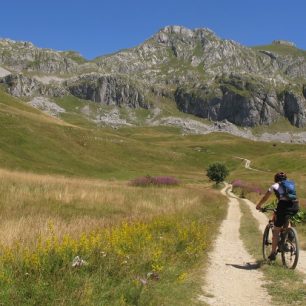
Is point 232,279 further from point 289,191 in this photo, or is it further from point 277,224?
point 289,191

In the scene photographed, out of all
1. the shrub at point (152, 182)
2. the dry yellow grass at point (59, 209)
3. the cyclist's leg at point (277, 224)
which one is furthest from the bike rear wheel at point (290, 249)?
the shrub at point (152, 182)

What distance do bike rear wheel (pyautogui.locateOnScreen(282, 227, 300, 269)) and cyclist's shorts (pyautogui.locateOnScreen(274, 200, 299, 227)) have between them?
1.09 feet

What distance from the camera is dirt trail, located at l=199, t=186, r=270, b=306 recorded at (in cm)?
999

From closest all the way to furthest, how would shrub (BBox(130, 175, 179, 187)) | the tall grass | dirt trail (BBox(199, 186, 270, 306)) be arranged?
the tall grass, dirt trail (BBox(199, 186, 270, 306)), shrub (BBox(130, 175, 179, 187))

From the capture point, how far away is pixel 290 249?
46.2 feet

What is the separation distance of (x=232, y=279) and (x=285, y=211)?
3174 mm

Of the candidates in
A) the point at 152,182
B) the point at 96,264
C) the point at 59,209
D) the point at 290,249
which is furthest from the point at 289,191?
the point at 152,182

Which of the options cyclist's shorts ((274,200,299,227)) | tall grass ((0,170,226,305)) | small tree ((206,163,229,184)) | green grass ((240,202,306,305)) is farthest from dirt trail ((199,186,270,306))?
small tree ((206,163,229,184))

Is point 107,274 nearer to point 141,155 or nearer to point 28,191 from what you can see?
point 28,191

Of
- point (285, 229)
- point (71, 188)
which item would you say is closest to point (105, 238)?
point (285, 229)

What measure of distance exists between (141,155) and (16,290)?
11806cm

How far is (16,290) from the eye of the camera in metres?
7.08

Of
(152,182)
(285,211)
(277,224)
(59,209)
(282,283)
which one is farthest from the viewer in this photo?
(152,182)

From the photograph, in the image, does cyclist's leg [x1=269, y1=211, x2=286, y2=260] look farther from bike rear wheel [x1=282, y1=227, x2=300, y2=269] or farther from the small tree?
the small tree
